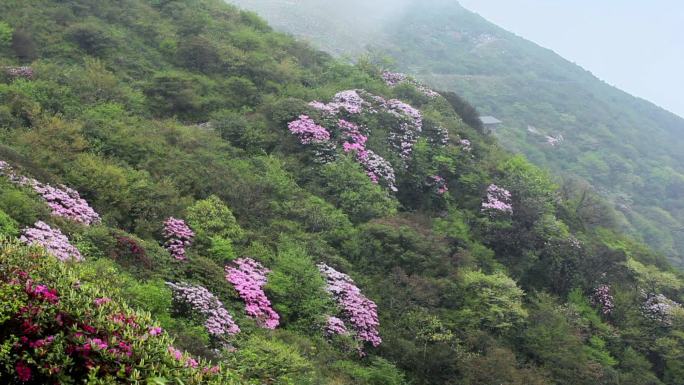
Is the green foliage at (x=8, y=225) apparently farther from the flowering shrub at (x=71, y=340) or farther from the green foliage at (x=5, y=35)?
the green foliage at (x=5, y=35)

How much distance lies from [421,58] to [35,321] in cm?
8062

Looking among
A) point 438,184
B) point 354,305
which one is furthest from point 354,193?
point 354,305

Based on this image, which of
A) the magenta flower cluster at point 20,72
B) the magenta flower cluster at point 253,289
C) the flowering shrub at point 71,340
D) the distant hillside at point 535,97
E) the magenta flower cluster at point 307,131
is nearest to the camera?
the flowering shrub at point 71,340

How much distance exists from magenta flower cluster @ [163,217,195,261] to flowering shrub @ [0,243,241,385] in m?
8.25

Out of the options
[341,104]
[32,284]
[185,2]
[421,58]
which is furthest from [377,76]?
[421,58]

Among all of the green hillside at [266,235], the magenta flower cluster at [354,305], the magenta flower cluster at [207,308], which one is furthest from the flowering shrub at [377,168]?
the magenta flower cluster at [207,308]

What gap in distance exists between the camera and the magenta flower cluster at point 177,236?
563 inches

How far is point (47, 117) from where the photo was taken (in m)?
16.9

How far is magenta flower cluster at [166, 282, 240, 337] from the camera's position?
1208 cm

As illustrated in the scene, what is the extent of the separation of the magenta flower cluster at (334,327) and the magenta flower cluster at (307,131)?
10.3 metres

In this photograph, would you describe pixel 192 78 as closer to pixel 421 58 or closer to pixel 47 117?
pixel 47 117

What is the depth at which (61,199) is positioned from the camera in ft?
44.0

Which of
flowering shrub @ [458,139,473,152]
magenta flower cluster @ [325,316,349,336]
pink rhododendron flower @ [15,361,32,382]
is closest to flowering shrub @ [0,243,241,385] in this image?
pink rhododendron flower @ [15,361,32,382]

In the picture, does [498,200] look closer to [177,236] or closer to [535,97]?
[177,236]
